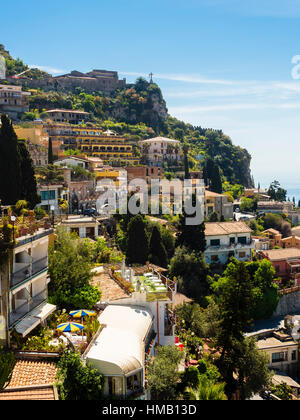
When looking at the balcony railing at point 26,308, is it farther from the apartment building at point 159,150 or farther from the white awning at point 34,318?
the apartment building at point 159,150

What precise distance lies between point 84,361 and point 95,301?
215 inches

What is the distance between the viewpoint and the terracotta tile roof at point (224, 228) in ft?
127

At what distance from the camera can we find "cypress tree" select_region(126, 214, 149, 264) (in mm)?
31562

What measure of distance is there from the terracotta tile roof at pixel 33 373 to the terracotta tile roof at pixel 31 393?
0.29 metres

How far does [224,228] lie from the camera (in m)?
39.8

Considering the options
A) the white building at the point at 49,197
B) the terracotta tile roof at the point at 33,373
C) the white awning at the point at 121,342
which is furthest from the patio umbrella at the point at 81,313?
the white building at the point at 49,197

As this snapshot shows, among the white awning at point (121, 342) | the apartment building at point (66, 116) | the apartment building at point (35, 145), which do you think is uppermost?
the apartment building at point (66, 116)

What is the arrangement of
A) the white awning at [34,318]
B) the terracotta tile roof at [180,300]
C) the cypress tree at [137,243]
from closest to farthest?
the white awning at [34,318] → the terracotta tile roof at [180,300] → the cypress tree at [137,243]

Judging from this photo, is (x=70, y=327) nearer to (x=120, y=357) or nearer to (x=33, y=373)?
(x=33, y=373)

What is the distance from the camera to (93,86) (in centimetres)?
10581

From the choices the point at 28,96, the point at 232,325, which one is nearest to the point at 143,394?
the point at 232,325

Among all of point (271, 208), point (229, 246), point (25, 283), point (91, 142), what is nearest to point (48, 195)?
point (229, 246)

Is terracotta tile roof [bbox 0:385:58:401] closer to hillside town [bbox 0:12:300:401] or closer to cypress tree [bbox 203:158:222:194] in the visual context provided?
hillside town [bbox 0:12:300:401]

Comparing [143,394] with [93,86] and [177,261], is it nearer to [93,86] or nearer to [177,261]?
[177,261]
